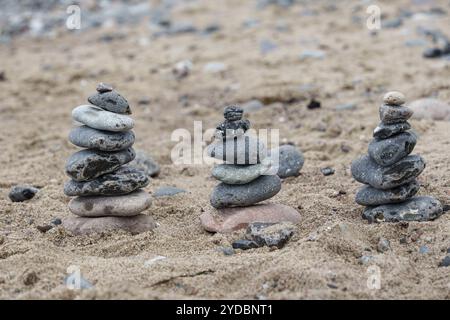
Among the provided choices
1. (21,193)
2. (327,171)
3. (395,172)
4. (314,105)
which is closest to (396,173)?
(395,172)

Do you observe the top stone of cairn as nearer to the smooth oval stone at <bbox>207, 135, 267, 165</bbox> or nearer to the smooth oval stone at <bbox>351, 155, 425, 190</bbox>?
the smooth oval stone at <bbox>351, 155, 425, 190</bbox>

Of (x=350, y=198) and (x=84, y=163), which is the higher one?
(x=84, y=163)

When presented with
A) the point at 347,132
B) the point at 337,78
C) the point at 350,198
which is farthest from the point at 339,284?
the point at 337,78

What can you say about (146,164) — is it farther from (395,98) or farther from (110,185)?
(395,98)

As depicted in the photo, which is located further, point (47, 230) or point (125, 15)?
point (125, 15)

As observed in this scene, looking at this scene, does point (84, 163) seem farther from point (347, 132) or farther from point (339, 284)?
point (347, 132)
